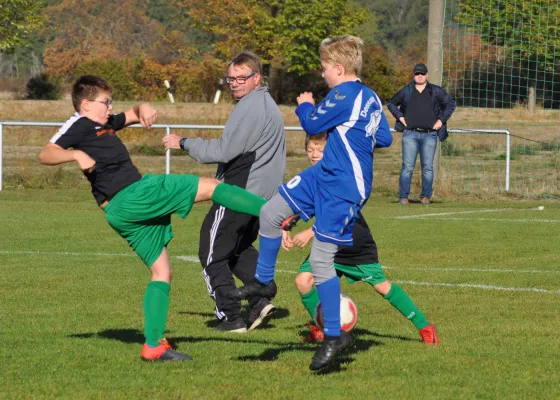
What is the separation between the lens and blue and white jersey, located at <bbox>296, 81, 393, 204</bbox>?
588 centimetres

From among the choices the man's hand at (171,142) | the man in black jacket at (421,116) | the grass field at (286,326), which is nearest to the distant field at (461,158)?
the man in black jacket at (421,116)

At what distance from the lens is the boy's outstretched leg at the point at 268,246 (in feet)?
20.0

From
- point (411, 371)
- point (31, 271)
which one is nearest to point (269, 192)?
point (411, 371)

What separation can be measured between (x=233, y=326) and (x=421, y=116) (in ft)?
33.2

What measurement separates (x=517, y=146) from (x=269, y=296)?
2000 centimetres

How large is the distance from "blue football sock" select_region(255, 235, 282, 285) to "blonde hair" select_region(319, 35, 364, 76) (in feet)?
3.47

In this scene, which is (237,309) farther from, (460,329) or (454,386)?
(454,386)

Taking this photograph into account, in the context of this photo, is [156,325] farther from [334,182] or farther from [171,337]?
[334,182]

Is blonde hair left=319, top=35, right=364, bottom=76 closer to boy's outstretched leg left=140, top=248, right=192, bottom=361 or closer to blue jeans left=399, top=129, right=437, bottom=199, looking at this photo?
boy's outstretched leg left=140, top=248, right=192, bottom=361

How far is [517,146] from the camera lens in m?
A: 25.3

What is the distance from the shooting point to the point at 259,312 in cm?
778

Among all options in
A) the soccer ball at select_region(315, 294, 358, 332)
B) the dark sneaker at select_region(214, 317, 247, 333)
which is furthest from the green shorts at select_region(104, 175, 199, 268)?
the dark sneaker at select_region(214, 317, 247, 333)

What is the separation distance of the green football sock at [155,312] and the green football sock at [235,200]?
1.98 feet

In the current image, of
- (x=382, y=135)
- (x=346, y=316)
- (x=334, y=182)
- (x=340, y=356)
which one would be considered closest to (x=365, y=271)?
→ (x=346, y=316)
